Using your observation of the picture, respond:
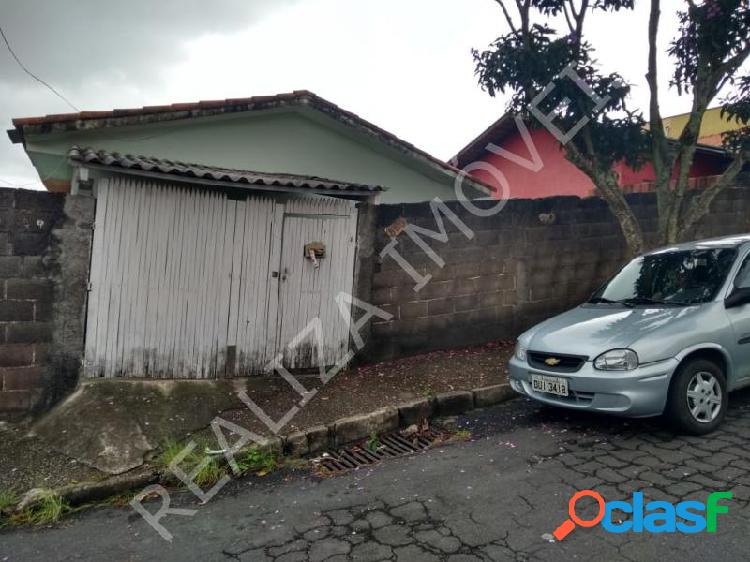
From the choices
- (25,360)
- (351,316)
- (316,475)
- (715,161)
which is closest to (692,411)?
(316,475)

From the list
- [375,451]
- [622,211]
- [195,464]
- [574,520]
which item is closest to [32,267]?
[195,464]

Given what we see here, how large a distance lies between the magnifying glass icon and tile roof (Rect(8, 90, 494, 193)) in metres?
6.49

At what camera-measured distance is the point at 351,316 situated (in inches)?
233

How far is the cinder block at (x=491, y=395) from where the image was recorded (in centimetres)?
526

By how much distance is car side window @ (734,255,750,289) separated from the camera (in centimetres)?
437

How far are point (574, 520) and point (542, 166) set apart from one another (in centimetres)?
1148

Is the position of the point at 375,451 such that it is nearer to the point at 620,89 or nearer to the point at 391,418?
the point at 391,418

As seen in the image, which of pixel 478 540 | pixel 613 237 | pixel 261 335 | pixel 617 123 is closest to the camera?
pixel 478 540

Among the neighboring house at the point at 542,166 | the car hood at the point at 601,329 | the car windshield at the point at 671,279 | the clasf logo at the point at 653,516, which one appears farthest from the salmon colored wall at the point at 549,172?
the clasf logo at the point at 653,516

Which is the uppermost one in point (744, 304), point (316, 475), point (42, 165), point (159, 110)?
point (159, 110)

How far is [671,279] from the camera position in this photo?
15.5 ft

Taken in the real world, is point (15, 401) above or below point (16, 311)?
below

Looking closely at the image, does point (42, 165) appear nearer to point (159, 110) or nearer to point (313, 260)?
point (159, 110)

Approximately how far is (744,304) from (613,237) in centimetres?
315
